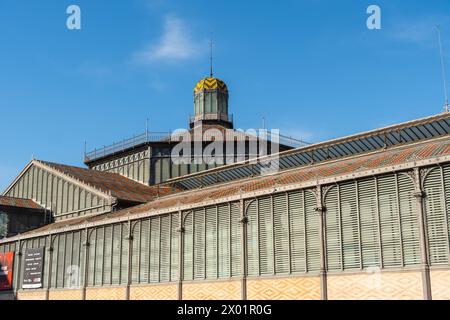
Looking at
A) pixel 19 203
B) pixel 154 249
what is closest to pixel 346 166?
pixel 154 249

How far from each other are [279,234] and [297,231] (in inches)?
60.6

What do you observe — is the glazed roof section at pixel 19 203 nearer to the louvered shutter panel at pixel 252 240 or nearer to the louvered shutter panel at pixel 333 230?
the louvered shutter panel at pixel 252 240

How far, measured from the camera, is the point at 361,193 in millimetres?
35125

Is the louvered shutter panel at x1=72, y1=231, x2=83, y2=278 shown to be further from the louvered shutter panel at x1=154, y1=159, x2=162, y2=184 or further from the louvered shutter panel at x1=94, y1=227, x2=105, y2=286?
the louvered shutter panel at x1=154, y1=159, x2=162, y2=184

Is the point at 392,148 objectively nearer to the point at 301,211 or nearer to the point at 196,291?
the point at 301,211

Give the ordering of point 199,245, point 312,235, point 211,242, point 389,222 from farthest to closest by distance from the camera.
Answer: point 199,245, point 211,242, point 312,235, point 389,222

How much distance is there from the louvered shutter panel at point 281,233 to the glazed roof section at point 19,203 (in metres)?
44.9

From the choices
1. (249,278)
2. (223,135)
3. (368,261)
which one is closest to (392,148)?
(368,261)

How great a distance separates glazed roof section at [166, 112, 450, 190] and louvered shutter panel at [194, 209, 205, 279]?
381 inches

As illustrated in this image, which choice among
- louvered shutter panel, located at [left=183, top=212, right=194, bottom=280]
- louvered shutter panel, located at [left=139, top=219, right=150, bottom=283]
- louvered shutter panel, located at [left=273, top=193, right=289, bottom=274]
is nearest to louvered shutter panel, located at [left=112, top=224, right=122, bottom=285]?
louvered shutter panel, located at [left=139, top=219, right=150, bottom=283]

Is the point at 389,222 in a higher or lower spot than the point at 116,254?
higher

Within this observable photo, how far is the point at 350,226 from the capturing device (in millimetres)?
35281

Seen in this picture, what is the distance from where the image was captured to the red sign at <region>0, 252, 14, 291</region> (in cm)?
6419

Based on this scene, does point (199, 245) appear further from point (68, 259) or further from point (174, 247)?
point (68, 259)
